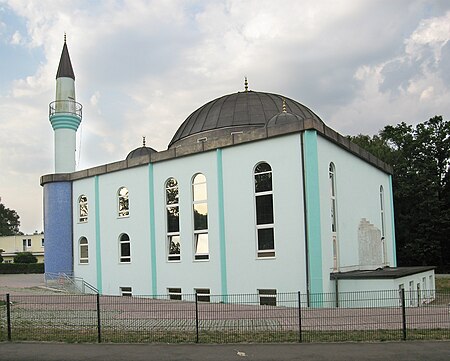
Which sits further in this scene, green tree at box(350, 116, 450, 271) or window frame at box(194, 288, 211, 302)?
green tree at box(350, 116, 450, 271)

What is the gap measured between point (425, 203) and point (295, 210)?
26228 millimetres

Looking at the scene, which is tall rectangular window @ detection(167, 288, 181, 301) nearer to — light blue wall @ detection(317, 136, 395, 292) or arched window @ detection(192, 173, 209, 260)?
arched window @ detection(192, 173, 209, 260)

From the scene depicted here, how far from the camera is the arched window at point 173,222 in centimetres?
2473

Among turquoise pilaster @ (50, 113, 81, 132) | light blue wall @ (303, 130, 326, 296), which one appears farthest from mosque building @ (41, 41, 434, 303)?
turquoise pilaster @ (50, 113, 81, 132)

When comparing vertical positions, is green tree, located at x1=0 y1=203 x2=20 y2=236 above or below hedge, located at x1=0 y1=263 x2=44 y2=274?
above

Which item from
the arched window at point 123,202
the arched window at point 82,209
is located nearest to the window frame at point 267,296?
the arched window at point 123,202

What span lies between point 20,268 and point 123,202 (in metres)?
27.6

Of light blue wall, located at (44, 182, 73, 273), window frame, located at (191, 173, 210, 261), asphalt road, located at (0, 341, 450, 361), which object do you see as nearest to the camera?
asphalt road, located at (0, 341, 450, 361)

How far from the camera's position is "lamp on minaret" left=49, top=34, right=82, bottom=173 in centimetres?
3275

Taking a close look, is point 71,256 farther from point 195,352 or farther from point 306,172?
point 195,352

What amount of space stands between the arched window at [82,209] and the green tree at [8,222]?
63.8 m

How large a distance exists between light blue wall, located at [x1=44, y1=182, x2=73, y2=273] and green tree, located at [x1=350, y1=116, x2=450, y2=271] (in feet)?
83.0

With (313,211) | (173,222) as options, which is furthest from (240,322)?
(173,222)

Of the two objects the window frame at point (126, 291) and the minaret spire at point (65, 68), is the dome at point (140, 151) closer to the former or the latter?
the minaret spire at point (65, 68)
